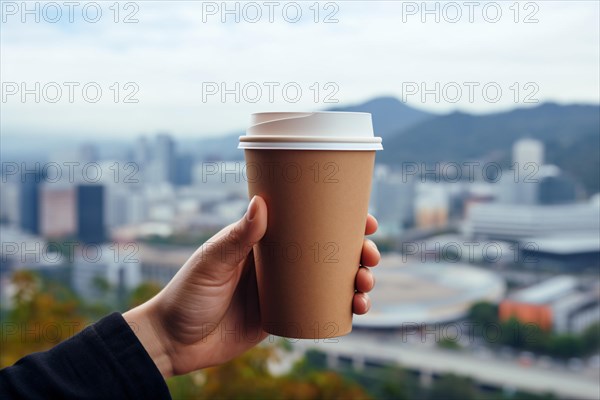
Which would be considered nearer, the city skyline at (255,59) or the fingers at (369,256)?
the fingers at (369,256)

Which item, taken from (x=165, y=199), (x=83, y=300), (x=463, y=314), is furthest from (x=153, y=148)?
(x=463, y=314)

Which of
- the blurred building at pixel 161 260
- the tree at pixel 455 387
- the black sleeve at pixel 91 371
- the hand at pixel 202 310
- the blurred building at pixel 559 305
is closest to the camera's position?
the black sleeve at pixel 91 371

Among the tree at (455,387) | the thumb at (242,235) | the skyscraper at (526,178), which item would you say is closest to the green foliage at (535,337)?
the tree at (455,387)

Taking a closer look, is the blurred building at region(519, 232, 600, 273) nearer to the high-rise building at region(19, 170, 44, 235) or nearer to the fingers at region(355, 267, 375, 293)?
the fingers at region(355, 267, 375, 293)

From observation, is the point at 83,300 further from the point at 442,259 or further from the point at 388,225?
the point at 442,259

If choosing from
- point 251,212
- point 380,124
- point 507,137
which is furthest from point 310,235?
point 507,137

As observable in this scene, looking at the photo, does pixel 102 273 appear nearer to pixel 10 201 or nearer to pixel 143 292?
pixel 143 292

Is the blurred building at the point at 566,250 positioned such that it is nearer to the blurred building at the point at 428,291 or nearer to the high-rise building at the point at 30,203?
the blurred building at the point at 428,291
